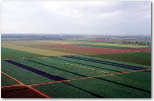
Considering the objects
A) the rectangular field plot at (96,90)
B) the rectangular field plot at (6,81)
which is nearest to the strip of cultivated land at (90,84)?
the rectangular field plot at (96,90)

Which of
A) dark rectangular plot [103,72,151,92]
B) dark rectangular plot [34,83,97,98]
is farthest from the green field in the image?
dark rectangular plot [34,83,97,98]

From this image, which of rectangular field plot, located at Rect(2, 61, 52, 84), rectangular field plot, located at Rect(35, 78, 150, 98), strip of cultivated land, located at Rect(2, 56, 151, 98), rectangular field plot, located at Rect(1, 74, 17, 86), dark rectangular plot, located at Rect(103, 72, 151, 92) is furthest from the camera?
rectangular field plot, located at Rect(2, 61, 52, 84)

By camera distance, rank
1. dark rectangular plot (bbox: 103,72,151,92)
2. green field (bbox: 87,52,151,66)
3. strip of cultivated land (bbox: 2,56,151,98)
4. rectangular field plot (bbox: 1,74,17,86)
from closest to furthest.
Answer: strip of cultivated land (bbox: 2,56,151,98) < rectangular field plot (bbox: 1,74,17,86) < dark rectangular plot (bbox: 103,72,151,92) < green field (bbox: 87,52,151,66)

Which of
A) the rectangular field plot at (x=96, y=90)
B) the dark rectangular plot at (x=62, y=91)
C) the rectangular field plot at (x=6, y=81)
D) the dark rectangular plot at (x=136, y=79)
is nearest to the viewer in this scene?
the dark rectangular plot at (x=62, y=91)

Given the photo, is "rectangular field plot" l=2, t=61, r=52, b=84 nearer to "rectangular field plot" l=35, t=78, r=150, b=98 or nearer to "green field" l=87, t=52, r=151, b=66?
"rectangular field plot" l=35, t=78, r=150, b=98

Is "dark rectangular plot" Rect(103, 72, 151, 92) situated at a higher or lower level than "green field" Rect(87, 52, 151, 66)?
lower

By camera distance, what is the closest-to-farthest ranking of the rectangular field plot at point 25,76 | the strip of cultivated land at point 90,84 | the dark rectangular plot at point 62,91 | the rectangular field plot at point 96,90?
the dark rectangular plot at point 62,91, the rectangular field plot at point 96,90, the strip of cultivated land at point 90,84, the rectangular field plot at point 25,76

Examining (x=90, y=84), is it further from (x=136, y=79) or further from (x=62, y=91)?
(x=136, y=79)

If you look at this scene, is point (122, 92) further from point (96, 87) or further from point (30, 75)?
point (30, 75)

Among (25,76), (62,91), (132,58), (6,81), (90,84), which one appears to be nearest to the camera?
(62,91)

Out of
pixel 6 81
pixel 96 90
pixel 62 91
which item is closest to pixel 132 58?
pixel 96 90

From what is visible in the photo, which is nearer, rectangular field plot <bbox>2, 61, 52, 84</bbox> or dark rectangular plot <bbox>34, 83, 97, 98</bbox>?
dark rectangular plot <bbox>34, 83, 97, 98</bbox>

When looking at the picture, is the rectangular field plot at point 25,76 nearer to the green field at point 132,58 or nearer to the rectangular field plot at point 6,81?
the rectangular field plot at point 6,81
